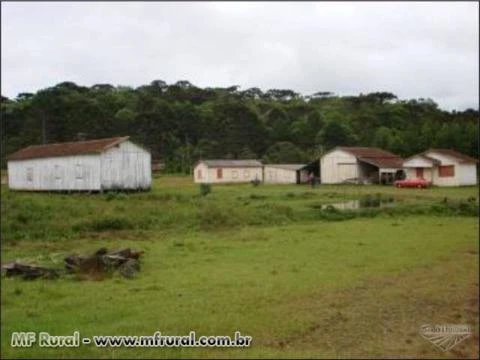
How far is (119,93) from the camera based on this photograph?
31500mm

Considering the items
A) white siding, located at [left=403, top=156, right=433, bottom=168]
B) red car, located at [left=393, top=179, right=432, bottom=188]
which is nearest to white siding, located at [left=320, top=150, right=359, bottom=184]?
white siding, located at [left=403, top=156, right=433, bottom=168]

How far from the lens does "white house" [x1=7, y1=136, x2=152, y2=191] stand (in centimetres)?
3675

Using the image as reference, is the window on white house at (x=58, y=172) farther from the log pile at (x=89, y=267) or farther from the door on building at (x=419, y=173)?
the door on building at (x=419, y=173)

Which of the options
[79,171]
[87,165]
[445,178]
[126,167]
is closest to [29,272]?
[87,165]

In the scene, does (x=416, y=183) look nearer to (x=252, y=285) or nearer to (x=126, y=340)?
(x=252, y=285)

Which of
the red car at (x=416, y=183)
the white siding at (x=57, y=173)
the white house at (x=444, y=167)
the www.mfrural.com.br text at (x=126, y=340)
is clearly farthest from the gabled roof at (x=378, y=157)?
the www.mfrural.com.br text at (x=126, y=340)

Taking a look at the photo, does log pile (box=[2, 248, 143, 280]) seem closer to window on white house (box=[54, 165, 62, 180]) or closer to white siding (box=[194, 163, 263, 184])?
window on white house (box=[54, 165, 62, 180])

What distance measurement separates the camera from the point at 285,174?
2346 inches

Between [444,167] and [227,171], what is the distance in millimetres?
21947

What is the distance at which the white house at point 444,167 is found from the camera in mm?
46125

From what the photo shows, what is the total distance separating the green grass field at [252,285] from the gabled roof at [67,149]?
13.3m

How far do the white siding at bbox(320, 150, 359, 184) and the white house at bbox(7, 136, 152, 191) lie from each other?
73.7ft

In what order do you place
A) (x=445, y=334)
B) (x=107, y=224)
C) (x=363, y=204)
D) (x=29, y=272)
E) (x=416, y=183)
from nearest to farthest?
1. (x=445, y=334)
2. (x=29, y=272)
3. (x=107, y=224)
4. (x=363, y=204)
5. (x=416, y=183)

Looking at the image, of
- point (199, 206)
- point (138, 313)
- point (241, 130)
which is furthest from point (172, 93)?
point (138, 313)
